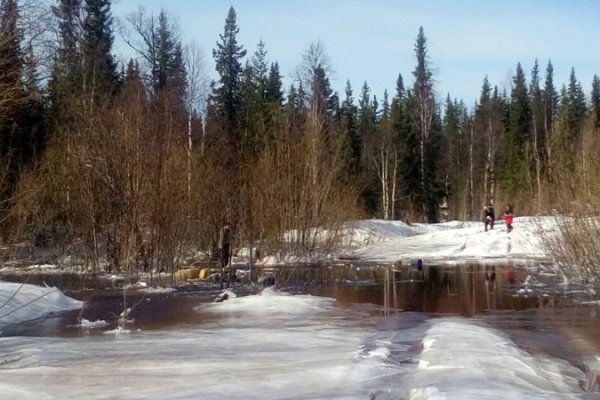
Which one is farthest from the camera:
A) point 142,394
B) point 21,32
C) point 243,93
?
point 243,93

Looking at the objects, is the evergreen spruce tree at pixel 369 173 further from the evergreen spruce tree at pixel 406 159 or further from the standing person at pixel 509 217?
the standing person at pixel 509 217

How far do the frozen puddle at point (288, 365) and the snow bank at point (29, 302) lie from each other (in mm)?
3225

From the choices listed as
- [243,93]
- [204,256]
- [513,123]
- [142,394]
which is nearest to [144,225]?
[204,256]

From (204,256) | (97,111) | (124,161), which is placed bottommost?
(204,256)

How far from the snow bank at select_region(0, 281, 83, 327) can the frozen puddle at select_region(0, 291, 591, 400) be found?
127 inches

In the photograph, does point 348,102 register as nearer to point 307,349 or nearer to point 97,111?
point 97,111

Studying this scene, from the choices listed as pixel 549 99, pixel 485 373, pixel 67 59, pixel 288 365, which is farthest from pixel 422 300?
pixel 549 99

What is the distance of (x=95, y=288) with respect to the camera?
23.1 metres

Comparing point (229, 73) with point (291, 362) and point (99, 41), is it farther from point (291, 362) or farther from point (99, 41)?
point (291, 362)

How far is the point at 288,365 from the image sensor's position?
10305 mm

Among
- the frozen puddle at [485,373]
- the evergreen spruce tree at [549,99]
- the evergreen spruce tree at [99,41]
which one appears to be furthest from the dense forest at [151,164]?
the evergreen spruce tree at [549,99]

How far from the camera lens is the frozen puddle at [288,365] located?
8.72m

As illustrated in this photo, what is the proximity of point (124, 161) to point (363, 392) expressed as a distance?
18945mm

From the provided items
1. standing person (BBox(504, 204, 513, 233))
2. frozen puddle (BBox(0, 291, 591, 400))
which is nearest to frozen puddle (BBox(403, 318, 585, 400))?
frozen puddle (BBox(0, 291, 591, 400))
